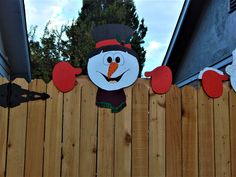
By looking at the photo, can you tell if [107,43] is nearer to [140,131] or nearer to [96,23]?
[140,131]

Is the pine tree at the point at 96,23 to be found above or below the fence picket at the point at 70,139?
above

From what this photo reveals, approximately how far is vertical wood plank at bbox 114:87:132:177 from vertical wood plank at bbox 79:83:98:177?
171 millimetres

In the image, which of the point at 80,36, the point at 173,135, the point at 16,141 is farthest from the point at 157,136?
the point at 80,36

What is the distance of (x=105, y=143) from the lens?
2.93m

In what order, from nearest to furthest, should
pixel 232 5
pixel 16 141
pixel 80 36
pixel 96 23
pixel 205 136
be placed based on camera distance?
pixel 16 141, pixel 205 136, pixel 232 5, pixel 80 36, pixel 96 23

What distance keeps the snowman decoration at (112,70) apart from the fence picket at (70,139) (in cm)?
21

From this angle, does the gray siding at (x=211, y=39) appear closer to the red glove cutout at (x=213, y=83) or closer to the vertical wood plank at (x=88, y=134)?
the red glove cutout at (x=213, y=83)

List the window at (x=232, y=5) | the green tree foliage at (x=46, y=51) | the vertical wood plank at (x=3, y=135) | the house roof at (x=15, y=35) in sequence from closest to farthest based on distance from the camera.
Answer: the vertical wood plank at (x=3, y=135) < the house roof at (x=15, y=35) < the window at (x=232, y=5) < the green tree foliage at (x=46, y=51)

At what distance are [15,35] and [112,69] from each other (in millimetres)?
4476

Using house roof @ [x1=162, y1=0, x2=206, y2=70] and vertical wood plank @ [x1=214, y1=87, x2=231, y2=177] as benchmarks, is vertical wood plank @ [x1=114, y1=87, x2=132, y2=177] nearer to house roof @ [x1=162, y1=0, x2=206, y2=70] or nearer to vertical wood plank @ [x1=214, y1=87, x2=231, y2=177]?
vertical wood plank @ [x1=214, y1=87, x2=231, y2=177]

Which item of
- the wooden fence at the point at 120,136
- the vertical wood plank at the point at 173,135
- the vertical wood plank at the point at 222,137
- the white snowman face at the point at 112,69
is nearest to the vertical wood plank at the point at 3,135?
the wooden fence at the point at 120,136

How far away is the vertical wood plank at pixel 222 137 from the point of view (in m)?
3.09

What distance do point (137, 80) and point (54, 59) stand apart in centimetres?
1539

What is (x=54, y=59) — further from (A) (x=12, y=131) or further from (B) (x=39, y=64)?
(A) (x=12, y=131)
